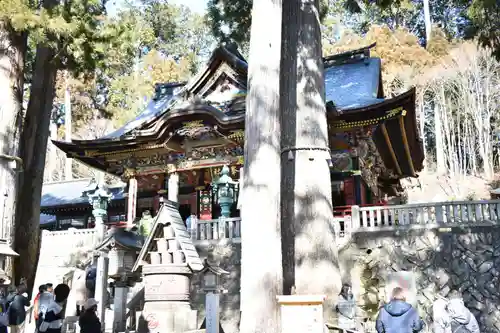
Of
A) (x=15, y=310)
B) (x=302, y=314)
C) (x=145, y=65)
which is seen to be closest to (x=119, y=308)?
(x=15, y=310)

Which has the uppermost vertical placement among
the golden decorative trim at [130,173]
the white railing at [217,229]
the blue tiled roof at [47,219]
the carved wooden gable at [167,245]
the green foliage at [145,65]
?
the green foliage at [145,65]

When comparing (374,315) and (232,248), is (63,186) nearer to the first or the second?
(232,248)

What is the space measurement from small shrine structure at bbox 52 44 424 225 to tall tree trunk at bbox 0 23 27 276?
19.0ft

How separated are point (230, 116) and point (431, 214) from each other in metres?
6.40

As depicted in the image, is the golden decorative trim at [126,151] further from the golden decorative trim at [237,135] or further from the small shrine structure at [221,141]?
the golden decorative trim at [237,135]

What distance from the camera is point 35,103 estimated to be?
1033cm

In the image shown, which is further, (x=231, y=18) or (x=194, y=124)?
(x=194, y=124)

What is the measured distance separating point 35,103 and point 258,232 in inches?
263

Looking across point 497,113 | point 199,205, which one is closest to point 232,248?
point 199,205

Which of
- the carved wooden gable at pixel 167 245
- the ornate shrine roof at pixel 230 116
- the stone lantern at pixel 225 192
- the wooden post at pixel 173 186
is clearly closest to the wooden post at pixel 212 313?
the carved wooden gable at pixel 167 245

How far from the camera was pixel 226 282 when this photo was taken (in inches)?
467

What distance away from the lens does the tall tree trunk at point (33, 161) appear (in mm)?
9398

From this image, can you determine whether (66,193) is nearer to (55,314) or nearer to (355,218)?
(355,218)

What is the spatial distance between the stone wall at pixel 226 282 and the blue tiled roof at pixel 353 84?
5.05 metres
